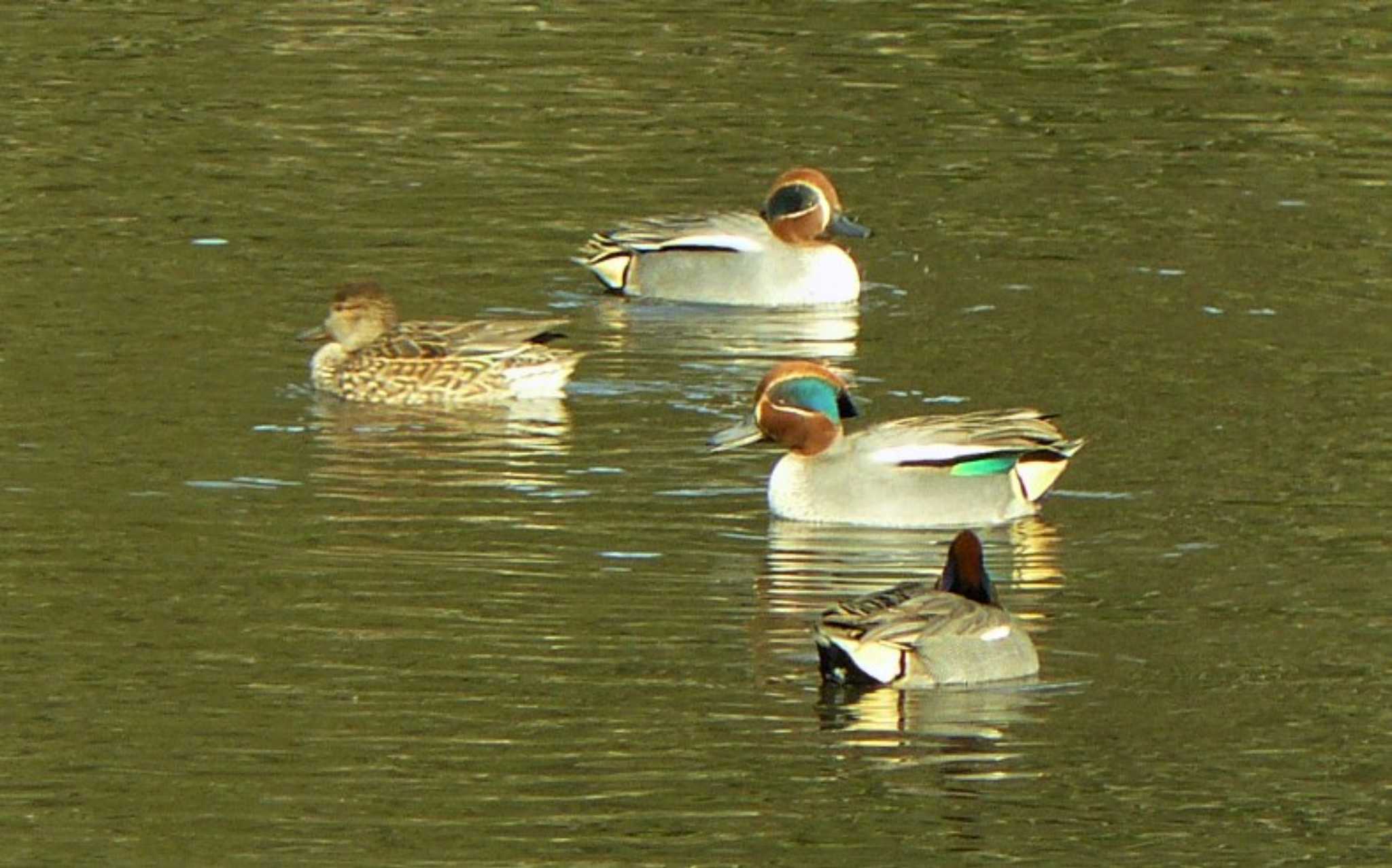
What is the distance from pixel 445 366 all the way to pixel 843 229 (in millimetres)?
3697

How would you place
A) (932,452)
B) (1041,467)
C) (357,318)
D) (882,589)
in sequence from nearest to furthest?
(882,589)
(932,452)
(1041,467)
(357,318)

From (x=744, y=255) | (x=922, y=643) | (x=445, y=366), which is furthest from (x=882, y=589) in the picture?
(x=744, y=255)

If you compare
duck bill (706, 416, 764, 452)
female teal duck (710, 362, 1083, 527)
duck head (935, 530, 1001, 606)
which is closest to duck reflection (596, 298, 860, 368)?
duck bill (706, 416, 764, 452)

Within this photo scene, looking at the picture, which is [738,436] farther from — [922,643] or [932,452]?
[922,643]

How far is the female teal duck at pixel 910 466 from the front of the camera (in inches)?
564

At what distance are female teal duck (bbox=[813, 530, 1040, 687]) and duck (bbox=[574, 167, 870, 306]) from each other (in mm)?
7634

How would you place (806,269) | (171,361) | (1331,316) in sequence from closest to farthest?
(171,361) < (1331,316) < (806,269)

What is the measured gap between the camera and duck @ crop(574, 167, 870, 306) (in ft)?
63.4

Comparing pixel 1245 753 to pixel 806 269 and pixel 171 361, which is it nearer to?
pixel 171 361

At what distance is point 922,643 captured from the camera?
1170cm

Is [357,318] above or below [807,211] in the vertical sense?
above

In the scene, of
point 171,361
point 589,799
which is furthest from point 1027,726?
point 171,361

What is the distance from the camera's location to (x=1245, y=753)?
11.0m

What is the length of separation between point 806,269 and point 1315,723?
Result: 27.7 ft
